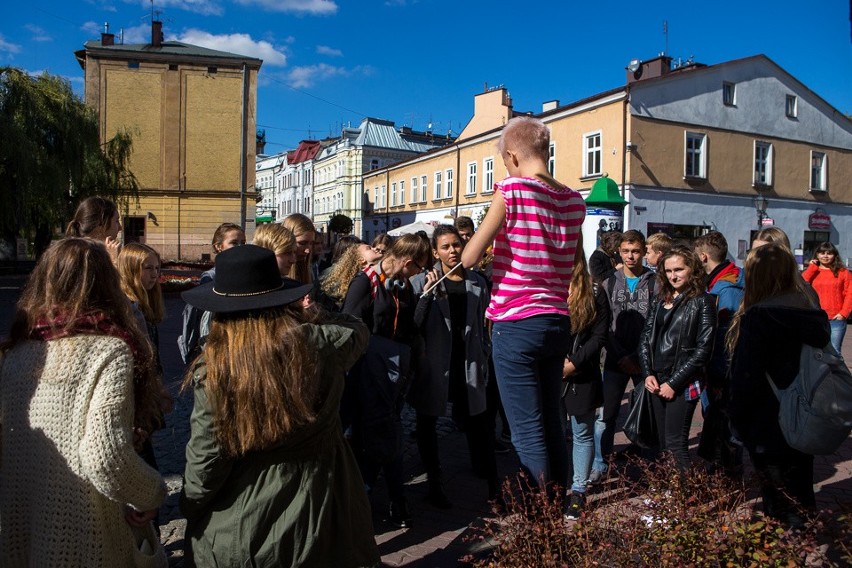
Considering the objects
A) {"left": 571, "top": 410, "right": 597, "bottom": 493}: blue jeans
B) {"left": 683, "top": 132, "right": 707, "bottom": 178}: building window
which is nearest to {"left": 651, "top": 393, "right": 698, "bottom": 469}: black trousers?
{"left": 571, "top": 410, "right": 597, "bottom": 493}: blue jeans

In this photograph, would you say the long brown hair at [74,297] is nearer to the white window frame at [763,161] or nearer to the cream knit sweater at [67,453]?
the cream knit sweater at [67,453]

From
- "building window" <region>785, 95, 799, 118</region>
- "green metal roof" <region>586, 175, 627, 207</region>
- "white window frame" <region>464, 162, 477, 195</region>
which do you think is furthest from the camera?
"white window frame" <region>464, 162, 477, 195</region>

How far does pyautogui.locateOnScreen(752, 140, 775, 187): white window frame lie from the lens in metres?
30.0

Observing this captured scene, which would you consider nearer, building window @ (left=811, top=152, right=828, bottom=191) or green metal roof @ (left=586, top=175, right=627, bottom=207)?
green metal roof @ (left=586, top=175, right=627, bottom=207)

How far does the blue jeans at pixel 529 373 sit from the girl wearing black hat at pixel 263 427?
0.88 meters

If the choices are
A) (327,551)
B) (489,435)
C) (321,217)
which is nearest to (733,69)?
(489,435)

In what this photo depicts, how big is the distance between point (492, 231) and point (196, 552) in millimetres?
1724

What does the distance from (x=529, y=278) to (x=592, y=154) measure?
26.3 meters

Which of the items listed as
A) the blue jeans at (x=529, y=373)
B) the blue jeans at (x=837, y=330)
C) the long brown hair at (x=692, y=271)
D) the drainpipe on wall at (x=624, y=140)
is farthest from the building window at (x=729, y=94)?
the blue jeans at (x=529, y=373)

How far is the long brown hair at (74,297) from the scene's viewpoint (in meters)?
2.39

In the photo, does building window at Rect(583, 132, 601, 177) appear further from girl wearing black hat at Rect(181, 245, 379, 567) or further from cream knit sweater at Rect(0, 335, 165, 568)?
cream knit sweater at Rect(0, 335, 165, 568)

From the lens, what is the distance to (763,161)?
30.4 m

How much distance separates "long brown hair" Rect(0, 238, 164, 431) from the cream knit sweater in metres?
0.09

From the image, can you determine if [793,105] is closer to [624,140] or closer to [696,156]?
[696,156]
